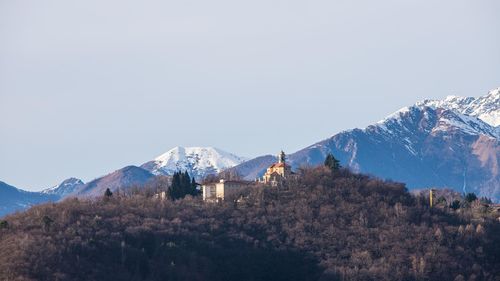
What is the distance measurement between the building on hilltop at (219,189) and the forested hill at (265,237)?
197 cm

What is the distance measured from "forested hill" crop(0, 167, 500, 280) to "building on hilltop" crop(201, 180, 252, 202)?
6.47ft

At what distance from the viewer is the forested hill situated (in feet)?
450

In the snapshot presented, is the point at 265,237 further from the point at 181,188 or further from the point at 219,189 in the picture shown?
the point at 181,188

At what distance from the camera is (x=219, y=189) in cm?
16462

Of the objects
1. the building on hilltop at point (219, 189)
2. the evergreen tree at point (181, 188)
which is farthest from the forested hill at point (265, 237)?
the evergreen tree at point (181, 188)

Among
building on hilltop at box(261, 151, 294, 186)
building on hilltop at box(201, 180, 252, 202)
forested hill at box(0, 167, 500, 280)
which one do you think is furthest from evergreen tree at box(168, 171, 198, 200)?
building on hilltop at box(261, 151, 294, 186)

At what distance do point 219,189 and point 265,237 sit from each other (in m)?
15.6

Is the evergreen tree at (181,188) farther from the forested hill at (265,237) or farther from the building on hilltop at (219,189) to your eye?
the forested hill at (265,237)

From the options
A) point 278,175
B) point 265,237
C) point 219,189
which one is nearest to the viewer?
point 265,237

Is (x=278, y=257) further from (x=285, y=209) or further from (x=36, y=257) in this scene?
(x=36, y=257)

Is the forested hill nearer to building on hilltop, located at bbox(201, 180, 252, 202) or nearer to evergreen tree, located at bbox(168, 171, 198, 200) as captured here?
building on hilltop, located at bbox(201, 180, 252, 202)

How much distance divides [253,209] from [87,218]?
20.6 metres

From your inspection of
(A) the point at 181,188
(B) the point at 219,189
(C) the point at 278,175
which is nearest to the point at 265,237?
(B) the point at 219,189

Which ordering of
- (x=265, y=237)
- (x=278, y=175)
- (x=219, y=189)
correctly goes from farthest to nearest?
(x=278, y=175) → (x=219, y=189) → (x=265, y=237)
